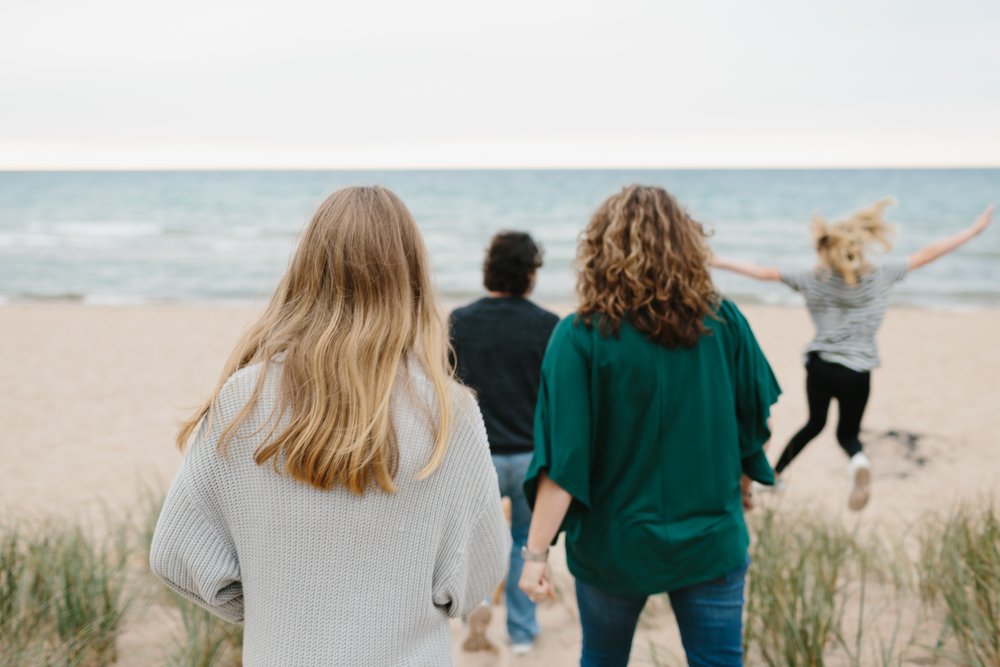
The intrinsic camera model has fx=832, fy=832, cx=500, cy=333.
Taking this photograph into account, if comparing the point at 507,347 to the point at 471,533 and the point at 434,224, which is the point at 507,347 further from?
the point at 434,224

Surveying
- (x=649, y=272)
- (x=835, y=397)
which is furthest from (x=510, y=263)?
(x=835, y=397)

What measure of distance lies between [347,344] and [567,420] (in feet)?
2.61

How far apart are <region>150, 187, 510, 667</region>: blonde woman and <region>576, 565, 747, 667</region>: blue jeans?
0.76 m

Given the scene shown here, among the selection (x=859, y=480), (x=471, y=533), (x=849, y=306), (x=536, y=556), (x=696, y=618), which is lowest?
(x=859, y=480)

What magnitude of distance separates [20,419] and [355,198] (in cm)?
810

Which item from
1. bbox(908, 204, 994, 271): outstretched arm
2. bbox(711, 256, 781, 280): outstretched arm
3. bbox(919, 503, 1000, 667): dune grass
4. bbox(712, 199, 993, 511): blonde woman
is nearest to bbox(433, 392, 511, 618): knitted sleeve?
bbox(919, 503, 1000, 667): dune grass

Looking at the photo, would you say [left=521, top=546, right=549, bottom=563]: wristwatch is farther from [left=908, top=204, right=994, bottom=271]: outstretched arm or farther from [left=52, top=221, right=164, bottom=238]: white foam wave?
[left=52, top=221, right=164, bottom=238]: white foam wave

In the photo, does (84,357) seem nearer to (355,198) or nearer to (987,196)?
(355,198)

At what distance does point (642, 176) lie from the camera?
75062 millimetres

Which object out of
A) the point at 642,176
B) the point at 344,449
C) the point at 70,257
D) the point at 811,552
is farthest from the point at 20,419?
the point at 642,176

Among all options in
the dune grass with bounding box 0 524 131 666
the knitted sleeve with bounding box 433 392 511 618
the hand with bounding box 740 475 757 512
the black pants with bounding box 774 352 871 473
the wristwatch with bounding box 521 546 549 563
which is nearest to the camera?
the knitted sleeve with bounding box 433 392 511 618

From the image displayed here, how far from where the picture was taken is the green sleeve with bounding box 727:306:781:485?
7.15 feet

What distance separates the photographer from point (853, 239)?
14.7 ft

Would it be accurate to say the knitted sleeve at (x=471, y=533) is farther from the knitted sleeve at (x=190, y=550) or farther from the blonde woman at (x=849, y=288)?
the blonde woman at (x=849, y=288)
